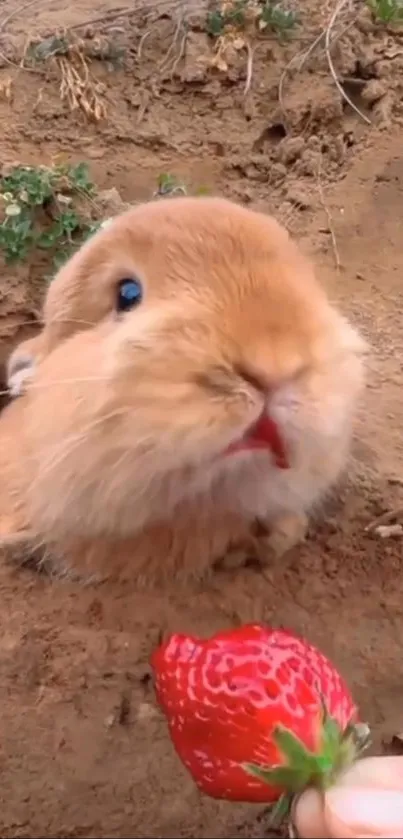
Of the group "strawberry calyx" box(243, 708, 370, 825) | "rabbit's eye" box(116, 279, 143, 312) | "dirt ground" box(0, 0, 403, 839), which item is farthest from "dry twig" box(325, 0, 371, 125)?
"strawberry calyx" box(243, 708, 370, 825)

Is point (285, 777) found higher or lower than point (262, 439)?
lower

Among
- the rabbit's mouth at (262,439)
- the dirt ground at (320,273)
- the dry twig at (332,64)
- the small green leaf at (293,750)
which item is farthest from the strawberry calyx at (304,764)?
the dry twig at (332,64)

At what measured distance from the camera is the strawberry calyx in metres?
1.11

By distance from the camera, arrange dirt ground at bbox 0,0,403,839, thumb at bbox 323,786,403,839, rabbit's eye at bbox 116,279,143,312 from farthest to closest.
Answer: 1. rabbit's eye at bbox 116,279,143,312
2. dirt ground at bbox 0,0,403,839
3. thumb at bbox 323,786,403,839

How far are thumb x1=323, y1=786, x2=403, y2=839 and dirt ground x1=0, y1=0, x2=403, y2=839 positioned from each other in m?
0.21

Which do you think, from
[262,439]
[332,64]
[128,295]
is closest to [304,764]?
[262,439]

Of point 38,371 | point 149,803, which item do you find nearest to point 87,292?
point 38,371

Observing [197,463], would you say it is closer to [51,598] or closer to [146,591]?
[146,591]

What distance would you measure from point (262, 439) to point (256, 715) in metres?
0.34

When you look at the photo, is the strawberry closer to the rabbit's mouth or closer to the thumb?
the thumb

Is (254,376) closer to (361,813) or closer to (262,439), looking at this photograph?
(262,439)

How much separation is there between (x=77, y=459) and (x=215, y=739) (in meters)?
0.50

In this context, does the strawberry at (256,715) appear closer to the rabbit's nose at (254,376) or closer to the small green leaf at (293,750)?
the small green leaf at (293,750)

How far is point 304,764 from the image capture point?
1111mm
